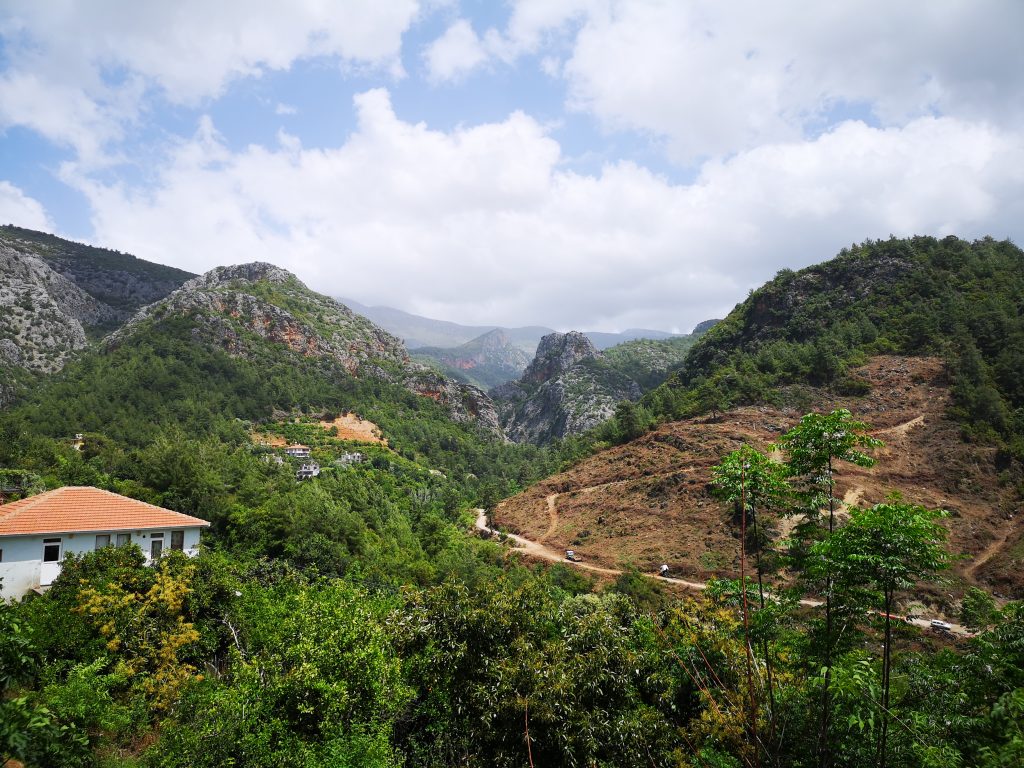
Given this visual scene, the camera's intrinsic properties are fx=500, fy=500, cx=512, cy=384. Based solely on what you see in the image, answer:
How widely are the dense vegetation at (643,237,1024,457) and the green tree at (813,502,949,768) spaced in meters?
51.5

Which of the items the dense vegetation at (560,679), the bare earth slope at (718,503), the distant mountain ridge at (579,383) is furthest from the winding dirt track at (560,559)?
the distant mountain ridge at (579,383)

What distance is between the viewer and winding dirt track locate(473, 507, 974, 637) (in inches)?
1272

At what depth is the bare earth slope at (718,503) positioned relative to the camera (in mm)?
39969

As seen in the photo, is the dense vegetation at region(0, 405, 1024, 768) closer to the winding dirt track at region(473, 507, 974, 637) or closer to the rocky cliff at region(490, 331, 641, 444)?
the winding dirt track at region(473, 507, 974, 637)

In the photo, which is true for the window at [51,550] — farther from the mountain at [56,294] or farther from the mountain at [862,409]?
the mountain at [56,294]

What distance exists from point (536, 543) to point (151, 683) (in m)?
42.0

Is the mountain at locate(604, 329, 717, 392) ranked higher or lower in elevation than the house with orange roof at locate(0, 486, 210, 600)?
higher

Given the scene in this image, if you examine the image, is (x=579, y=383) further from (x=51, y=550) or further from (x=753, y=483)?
(x=753, y=483)

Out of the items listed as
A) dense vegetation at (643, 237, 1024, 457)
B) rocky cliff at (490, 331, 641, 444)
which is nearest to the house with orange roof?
dense vegetation at (643, 237, 1024, 457)

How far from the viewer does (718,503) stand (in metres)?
47.8

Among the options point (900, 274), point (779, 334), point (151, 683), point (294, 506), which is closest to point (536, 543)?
point (294, 506)

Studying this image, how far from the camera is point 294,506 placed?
3681cm

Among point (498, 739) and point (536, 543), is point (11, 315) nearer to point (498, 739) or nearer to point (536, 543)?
point (536, 543)

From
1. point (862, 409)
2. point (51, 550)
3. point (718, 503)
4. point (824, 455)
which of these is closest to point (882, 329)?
point (862, 409)
